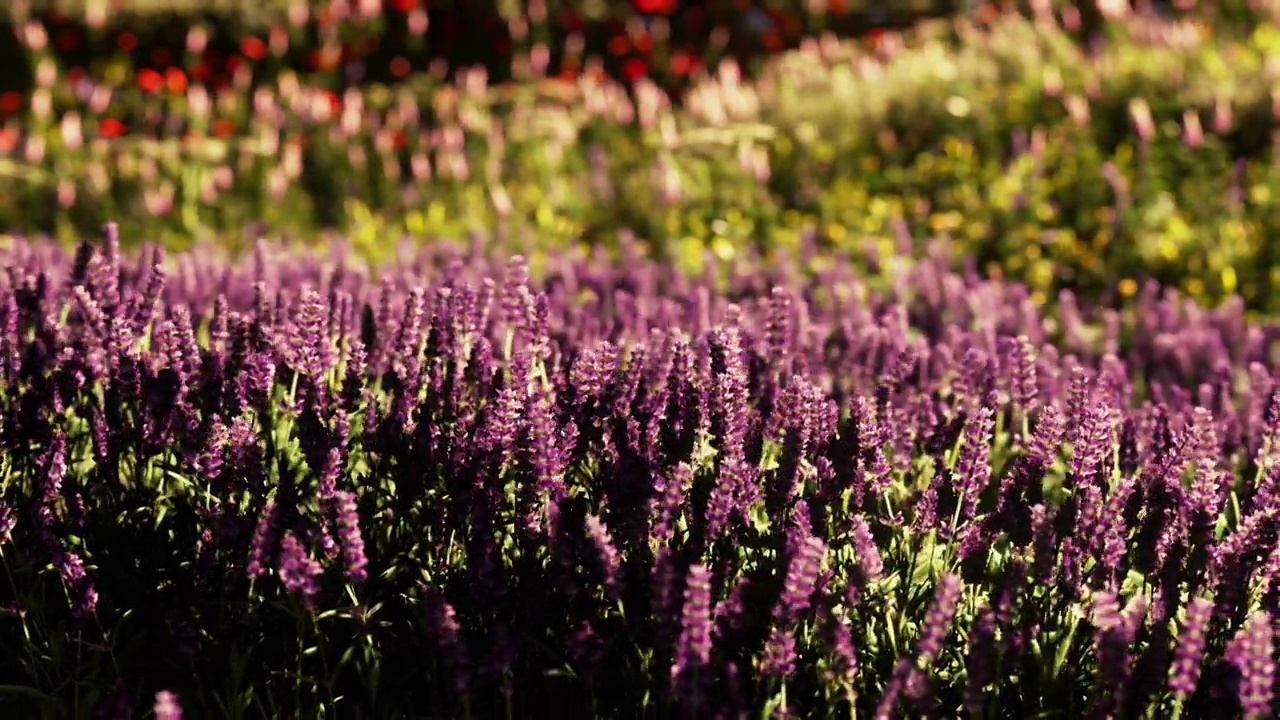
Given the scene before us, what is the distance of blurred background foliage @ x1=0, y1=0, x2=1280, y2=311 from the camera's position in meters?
7.20

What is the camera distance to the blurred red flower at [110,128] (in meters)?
9.05

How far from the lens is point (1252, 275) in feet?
21.6

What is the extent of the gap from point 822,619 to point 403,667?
891 mm

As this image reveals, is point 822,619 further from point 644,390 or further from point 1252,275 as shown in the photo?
point 1252,275

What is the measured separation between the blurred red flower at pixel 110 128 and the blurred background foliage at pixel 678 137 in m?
0.03

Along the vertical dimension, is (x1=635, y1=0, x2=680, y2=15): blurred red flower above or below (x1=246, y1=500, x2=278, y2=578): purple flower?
above

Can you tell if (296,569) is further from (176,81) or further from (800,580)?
(176,81)

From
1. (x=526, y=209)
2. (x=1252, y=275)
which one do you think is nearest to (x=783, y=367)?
(x=1252, y=275)

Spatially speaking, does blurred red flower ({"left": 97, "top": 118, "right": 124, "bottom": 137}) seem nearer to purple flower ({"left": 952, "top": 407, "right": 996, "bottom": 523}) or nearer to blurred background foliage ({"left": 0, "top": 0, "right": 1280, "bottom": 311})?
blurred background foliage ({"left": 0, "top": 0, "right": 1280, "bottom": 311})

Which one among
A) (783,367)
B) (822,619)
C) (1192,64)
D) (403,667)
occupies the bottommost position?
(403,667)

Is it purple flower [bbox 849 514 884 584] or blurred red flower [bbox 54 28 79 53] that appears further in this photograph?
blurred red flower [bbox 54 28 79 53]

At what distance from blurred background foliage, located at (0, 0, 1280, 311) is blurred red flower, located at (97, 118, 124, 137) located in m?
0.03

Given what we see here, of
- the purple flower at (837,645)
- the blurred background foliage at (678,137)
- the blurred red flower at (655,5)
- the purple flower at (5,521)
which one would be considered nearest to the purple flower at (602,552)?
the purple flower at (837,645)

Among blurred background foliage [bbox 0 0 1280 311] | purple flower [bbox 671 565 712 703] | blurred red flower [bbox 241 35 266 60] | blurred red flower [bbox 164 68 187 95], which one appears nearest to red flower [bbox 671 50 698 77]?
blurred background foliage [bbox 0 0 1280 311]
